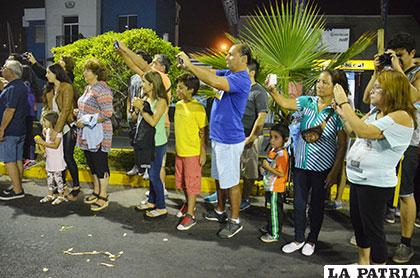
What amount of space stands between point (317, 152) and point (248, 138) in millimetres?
1103

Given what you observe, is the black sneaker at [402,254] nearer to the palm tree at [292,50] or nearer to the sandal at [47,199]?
the palm tree at [292,50]

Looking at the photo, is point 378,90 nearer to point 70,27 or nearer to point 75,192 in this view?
point 75,192

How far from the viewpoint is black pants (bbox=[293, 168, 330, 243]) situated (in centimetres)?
377

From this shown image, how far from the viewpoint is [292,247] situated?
154 inches

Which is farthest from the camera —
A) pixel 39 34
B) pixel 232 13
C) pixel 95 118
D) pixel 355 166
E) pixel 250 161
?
pixel 39 34

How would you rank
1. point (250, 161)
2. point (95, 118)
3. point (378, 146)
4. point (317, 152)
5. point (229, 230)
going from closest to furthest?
point (378, 146) < point (317, 152) < point (229, 230) < point (95, 118) < point (250, 161)

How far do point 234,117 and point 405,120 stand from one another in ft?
5.55

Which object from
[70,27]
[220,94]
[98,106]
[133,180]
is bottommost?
[133,180]

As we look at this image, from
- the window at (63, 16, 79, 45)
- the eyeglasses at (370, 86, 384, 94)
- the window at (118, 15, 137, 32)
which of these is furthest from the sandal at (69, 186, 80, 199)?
the window at (63, 16, 79, 45)

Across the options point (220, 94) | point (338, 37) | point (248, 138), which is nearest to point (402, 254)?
point (248, 138)

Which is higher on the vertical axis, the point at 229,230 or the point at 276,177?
the point at 276,177

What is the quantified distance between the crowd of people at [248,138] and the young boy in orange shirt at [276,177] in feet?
0.03

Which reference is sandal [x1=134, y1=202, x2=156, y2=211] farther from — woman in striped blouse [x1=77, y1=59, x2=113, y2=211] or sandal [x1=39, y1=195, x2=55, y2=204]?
sandal [x1=39, y1=195, x2=55, y2=204]

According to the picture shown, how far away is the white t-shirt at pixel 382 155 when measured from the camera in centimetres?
286
